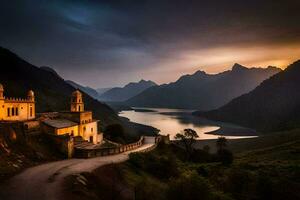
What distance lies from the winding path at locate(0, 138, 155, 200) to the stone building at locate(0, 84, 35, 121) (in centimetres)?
1641

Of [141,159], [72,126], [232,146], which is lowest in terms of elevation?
[232,146]

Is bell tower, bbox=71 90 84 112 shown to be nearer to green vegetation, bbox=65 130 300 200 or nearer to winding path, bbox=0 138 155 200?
green vegetation, bbox=65 130 300 200

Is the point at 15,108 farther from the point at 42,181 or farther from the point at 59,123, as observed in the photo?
the point at 42,181

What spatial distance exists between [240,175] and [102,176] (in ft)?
74.7

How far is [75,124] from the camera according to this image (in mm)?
59281

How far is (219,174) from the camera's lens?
60.1m

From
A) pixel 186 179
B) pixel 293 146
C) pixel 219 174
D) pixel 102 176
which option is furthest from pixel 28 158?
pixel 293 146

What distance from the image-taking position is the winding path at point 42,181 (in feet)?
88.5

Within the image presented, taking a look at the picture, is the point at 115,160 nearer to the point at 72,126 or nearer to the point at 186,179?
the point at 72,126

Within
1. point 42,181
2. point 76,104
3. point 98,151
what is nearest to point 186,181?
point 42,181

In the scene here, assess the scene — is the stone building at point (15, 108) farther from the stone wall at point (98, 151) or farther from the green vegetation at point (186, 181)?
the green vegetation at point (186, 181)

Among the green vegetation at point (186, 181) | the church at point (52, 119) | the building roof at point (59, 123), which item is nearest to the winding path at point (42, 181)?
the green vegetation at point (186, 181)

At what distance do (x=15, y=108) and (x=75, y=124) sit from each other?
38.2 ft

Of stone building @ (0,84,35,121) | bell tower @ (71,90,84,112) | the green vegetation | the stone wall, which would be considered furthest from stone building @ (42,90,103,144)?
the green vegetation
